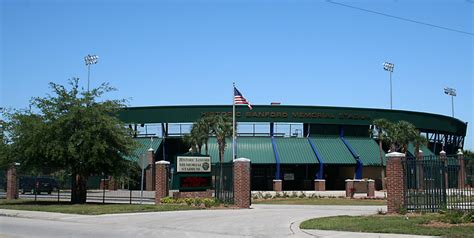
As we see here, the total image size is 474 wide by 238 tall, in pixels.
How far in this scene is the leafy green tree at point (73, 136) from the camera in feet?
94.8

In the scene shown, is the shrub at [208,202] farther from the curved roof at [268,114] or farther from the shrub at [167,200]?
the curved roof at [268,114]

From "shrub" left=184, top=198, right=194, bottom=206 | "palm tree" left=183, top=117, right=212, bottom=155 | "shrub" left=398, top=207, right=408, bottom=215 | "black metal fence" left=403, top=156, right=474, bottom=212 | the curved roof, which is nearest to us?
"shrub" left=398, top=207, right=408, bottom=215

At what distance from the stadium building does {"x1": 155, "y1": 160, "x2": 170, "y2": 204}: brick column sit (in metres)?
27.5

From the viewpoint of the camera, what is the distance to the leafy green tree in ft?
94.8

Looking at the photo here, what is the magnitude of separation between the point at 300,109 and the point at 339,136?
5836mm

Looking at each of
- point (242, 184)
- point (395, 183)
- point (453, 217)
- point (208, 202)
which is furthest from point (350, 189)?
point (453, 217)

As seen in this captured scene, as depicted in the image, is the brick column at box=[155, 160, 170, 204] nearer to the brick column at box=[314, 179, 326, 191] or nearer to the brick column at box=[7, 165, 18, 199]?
the brick column at box=[7, 165, 18, 199]

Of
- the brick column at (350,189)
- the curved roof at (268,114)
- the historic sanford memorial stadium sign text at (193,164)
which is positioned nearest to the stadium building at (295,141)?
the curved roof at (268,114)

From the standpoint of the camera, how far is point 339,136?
65625 mm

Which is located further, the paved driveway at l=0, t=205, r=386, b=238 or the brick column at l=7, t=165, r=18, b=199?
the brick column at l=7, t=165, r=18, b=199

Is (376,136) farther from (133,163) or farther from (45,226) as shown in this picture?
(45,226)

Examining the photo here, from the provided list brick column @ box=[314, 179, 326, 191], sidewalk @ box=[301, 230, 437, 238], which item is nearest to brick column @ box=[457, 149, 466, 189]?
sidewalk @ box=[301, 230, 437, 238]

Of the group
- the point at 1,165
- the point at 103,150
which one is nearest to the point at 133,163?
the point at 103,150

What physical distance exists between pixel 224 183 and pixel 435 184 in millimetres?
11866
